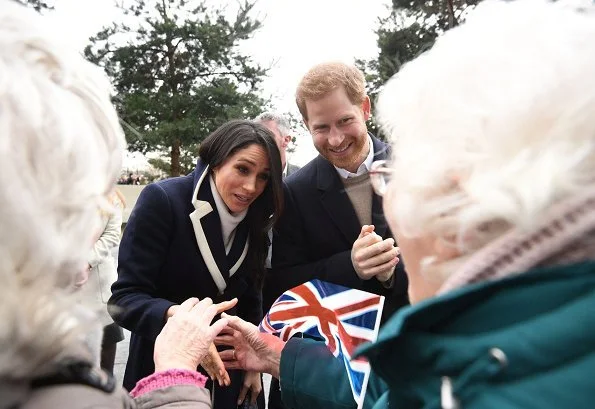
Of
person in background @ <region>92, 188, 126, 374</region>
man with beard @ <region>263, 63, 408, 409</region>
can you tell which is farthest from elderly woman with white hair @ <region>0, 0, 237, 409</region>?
person in background @ <region>92, 188, 126, 374</region>

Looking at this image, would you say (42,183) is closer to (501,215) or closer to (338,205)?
(501,215)

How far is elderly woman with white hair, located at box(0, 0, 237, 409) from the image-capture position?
73 centimetres

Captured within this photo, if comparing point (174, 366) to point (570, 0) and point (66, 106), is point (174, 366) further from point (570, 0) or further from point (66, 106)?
point (570, 0)

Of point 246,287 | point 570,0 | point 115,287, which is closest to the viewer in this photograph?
point 570,0

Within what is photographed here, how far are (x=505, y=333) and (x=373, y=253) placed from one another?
120cm

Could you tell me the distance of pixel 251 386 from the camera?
2.34 m

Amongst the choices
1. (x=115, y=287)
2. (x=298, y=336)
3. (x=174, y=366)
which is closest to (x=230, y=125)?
(x=115, y=287)

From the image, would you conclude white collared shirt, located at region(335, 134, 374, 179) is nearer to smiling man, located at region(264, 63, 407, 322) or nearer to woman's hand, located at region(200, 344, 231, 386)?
smiling man, located at region(264, 63, 407, 322)

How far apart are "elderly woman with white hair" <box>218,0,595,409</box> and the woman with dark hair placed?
1254 mm

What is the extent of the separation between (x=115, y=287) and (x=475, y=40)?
1656 millimetres

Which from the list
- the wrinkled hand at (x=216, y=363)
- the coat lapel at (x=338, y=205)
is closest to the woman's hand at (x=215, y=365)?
the wrinkled hand at (x=216, y=363)

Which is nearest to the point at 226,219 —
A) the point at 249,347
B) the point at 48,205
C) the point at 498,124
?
the point at 249,347

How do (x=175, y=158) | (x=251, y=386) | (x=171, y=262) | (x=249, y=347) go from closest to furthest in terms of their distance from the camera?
(x=249, y=347) → (x=171, y=262) → (x=251, y=386) → (x=175, y=158)

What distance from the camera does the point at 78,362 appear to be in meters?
0.81
